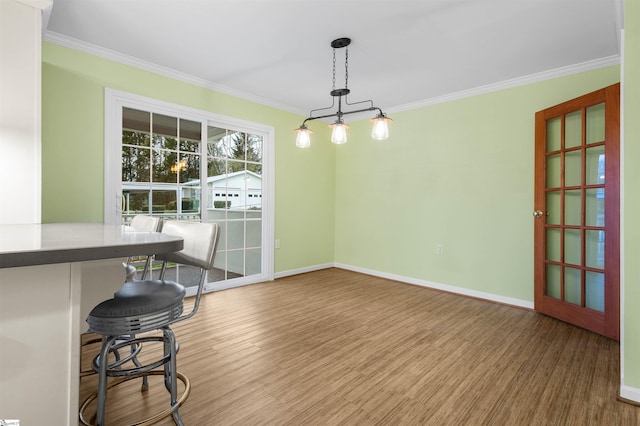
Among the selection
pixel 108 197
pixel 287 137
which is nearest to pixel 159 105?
pixel 108 197

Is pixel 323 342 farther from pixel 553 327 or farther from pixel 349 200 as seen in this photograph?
pixel 349 200

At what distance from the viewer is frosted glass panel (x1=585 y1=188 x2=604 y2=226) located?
8.68 ft

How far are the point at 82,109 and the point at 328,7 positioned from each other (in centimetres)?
233

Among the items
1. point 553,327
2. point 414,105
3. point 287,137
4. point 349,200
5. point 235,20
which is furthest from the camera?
point 349,200

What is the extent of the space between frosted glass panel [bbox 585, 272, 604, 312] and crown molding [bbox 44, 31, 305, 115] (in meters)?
3.99

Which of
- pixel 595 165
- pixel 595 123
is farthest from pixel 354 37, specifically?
pixel 595 165

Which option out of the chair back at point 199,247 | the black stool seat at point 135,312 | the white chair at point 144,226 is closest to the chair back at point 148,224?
the white chair at point 144,226

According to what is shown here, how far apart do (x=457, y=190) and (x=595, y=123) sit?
142cm

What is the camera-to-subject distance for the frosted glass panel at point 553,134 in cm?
302

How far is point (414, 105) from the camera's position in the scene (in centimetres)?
418

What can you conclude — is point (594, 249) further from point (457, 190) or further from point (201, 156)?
point (201, 156)

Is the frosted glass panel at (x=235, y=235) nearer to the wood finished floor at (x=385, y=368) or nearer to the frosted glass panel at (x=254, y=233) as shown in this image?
the frosted glass panel at (x=254, y=233)

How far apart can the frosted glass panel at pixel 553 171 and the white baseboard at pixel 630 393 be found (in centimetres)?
186

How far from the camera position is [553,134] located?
3.06m
